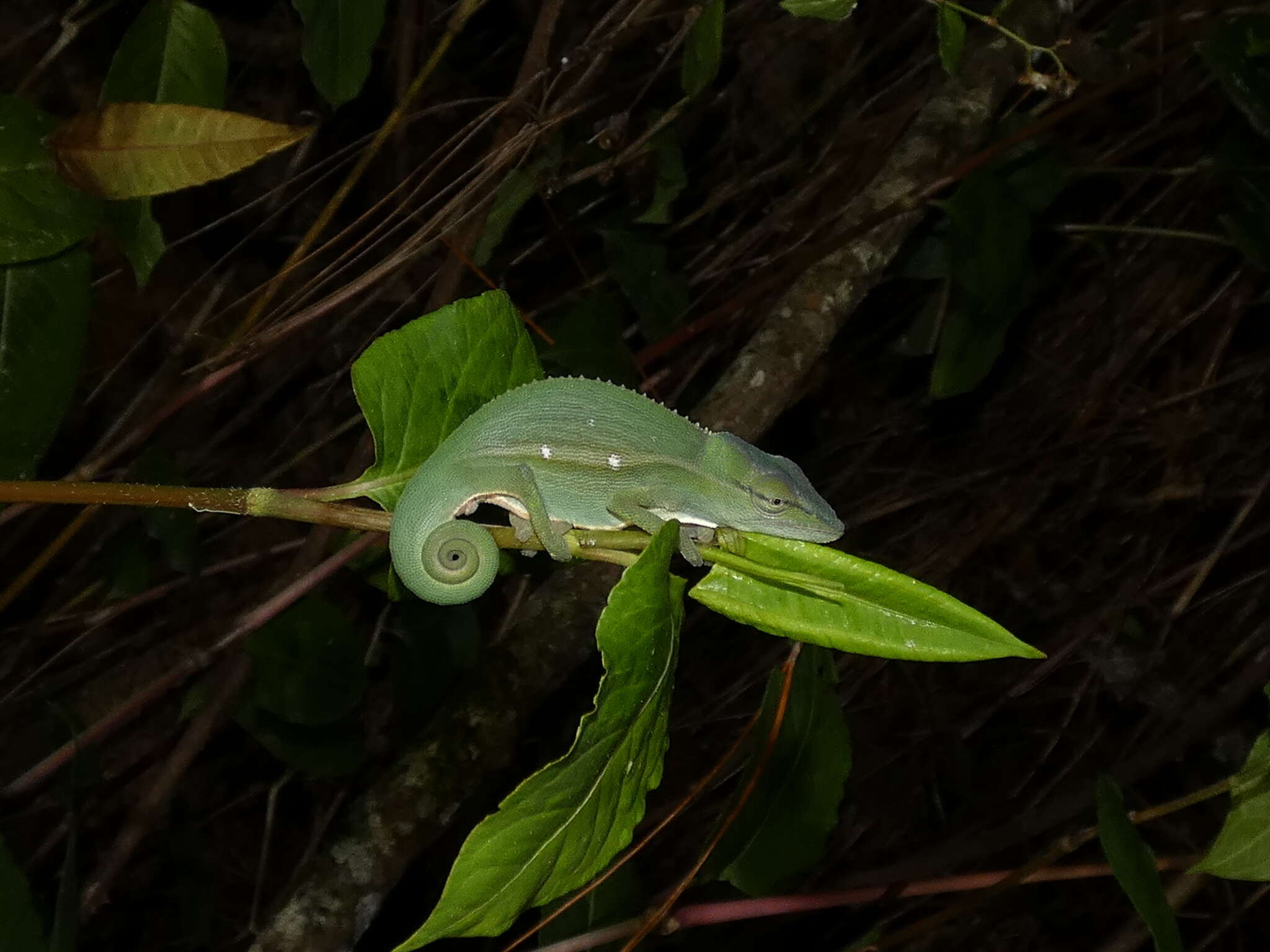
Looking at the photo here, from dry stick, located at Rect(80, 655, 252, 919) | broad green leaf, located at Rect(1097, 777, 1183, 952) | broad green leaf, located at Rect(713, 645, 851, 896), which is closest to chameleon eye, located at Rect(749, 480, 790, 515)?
broad green leaf, located at Rect(713, 645, 851, 896)

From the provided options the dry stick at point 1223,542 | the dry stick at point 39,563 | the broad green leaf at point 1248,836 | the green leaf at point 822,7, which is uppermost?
the green leaf at point 822,7

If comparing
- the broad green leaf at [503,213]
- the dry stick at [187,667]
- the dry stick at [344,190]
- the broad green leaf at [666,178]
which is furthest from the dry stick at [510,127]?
the dry stick at [187,667]

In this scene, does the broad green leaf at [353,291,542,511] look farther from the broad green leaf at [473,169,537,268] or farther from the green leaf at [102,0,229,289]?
the broad green leaf at [473,169,537,268]

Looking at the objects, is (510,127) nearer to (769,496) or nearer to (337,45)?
(337,45)

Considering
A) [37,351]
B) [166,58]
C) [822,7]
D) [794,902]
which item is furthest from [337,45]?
[794,902]

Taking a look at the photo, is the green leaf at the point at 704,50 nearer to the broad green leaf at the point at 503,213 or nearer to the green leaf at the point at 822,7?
the green leaf at the point at 822,7

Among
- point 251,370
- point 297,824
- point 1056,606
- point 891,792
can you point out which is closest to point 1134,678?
point 1056,606
